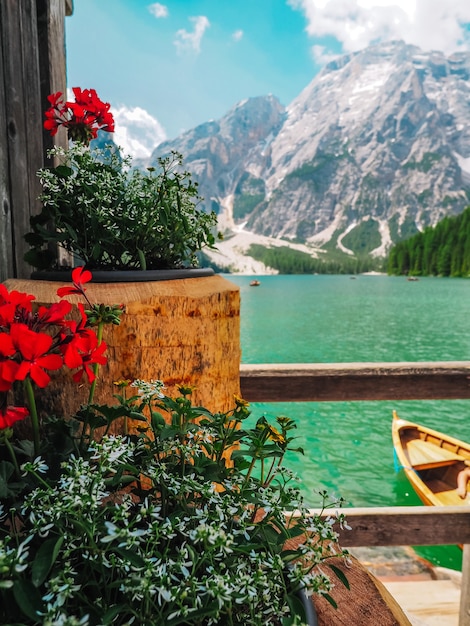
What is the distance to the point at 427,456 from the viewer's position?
23.7ft

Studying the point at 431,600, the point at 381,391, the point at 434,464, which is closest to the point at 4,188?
the point at 381,391

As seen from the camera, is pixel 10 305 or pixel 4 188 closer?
pixel 10 305

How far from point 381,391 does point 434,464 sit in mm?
5773

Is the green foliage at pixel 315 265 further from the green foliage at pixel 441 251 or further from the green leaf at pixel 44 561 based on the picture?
the green leaf at pixel 44 561

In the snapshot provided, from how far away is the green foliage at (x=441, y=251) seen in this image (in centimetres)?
6038

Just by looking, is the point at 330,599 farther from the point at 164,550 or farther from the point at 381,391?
the point at 381,391

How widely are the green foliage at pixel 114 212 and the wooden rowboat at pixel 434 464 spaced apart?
20.1ft

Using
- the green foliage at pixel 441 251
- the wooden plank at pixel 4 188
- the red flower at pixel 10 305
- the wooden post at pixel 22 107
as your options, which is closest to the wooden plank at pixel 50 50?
the wooden post at pixel 22 107

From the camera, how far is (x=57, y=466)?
86 cm

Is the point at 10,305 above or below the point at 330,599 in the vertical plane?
above

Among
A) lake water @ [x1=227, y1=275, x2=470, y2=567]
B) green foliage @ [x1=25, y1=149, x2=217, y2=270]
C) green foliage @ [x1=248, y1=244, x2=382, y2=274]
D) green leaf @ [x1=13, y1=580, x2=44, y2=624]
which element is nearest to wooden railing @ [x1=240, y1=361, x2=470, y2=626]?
lake water @ [x1=227, y1=275, x2=470, y2=567]

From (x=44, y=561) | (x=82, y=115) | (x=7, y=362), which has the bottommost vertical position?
(x=44, y=561)

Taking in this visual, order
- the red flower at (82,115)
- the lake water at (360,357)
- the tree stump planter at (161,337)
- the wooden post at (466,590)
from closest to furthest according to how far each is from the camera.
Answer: the tree stump planter at (161,337), the red flower at (82,115), the wooden post at (466,590), the lake water at (360,357)

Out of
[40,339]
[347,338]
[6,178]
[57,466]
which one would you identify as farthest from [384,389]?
[347,338]
